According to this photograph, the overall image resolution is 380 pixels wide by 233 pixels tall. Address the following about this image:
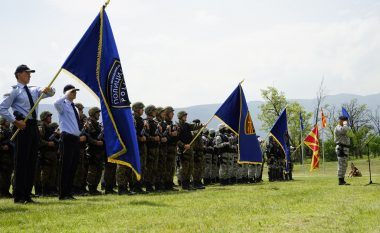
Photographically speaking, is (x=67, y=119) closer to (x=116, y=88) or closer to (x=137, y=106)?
(x=116, y=88)

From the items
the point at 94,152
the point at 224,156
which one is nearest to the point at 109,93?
the point at 94,152

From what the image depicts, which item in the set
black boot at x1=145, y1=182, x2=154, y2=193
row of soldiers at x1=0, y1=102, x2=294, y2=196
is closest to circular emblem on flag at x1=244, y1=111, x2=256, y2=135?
row of soldiers at x1=0, y1=102, x2=294, y2=196

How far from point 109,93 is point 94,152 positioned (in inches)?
151

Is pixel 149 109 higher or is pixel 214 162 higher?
pixel 149 109

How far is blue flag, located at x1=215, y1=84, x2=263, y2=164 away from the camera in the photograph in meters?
15.1

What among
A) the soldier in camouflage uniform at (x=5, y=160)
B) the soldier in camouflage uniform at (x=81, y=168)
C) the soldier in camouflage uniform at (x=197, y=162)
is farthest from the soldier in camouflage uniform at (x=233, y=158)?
the soldier in camouflage uniform at (x=5, y=160)

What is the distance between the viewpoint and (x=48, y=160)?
43.5 feet

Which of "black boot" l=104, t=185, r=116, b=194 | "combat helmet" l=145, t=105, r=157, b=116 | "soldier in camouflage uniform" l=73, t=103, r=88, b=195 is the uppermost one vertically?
"combat helmet" l=145, t=105, r=157, b=116

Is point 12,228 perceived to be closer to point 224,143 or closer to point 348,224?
point 348,224

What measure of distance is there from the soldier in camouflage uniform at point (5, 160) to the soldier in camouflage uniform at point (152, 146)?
11.9ft

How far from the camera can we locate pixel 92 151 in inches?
516

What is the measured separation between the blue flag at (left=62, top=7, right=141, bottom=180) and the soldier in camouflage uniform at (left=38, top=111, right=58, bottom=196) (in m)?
4.09

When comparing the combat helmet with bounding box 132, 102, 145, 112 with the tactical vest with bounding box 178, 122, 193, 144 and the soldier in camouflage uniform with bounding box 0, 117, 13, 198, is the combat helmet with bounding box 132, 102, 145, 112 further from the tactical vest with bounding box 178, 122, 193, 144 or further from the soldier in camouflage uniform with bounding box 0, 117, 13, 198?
the soldier in camouflage uniform with bounding box 0, 117, 13, 198

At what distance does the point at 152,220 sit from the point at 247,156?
8407 millimetres
